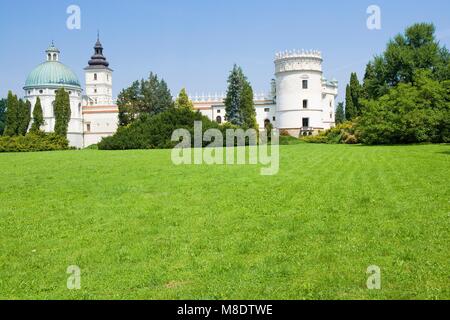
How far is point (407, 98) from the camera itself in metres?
34.3

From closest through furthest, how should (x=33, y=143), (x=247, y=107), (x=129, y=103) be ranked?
(x=33, y=143), (x=247, y=107), (x=129, y=103)

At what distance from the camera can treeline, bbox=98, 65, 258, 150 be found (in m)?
37.3

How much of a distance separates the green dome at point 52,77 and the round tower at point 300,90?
28351 mm

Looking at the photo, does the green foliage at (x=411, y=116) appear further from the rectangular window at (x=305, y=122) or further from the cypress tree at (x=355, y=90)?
the rectangular window at (x=305, y=122)

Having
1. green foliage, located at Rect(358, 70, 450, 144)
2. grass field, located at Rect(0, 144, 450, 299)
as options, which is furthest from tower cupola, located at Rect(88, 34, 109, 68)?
grass field, located at Rect(0, 144, 450, 299)

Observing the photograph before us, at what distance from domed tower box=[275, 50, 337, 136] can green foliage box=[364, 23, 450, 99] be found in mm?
13048

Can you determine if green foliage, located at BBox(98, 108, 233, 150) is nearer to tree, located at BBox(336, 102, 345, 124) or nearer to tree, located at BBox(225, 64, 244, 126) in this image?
tree, located at BBox(225, 64, 244, 126)

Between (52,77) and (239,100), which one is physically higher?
(52,77)

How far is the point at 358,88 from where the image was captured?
56.6 metres

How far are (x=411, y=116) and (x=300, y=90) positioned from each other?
28.1 m

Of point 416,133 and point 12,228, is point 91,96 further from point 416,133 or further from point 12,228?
point 12,228

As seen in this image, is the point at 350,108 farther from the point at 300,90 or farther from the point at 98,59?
the point at 98,59

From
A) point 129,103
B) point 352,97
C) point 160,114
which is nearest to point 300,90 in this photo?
point 352,97

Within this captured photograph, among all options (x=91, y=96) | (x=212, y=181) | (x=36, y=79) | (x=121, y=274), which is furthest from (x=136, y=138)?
(x=91, y=96)
